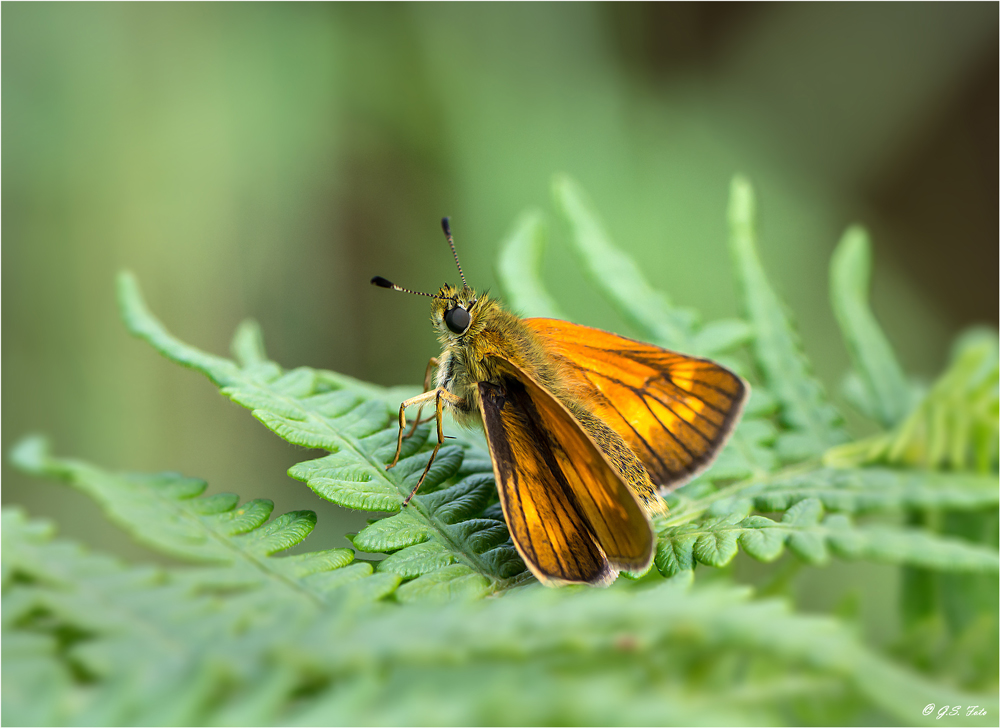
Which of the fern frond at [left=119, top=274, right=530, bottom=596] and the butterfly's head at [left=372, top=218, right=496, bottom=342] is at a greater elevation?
the butterfly's head at [left=372, top=218, right=496, bottom=342]

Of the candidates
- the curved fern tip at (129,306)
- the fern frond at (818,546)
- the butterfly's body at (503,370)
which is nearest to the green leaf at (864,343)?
the fern frond at (818,546)

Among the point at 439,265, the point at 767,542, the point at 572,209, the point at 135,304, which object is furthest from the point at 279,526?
the point at 439,265

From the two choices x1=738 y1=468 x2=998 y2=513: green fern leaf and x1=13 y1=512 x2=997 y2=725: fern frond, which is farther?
x1=738 y1=468 x2=998 y2=513: green fern leaf

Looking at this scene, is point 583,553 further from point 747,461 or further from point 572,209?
point 572,209

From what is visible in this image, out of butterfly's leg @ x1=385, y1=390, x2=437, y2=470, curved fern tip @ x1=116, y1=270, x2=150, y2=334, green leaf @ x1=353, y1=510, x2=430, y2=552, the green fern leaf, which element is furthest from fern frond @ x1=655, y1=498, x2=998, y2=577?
curved fern tip @ x1=116, y1=270, x2=150, y2=334

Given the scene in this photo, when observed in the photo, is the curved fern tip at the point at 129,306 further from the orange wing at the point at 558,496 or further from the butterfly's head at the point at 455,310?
the orange wing at the point at 558,496

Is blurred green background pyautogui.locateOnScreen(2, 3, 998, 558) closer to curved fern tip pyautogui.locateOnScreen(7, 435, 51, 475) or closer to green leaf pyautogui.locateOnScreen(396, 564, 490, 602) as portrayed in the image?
green leaf pyautogui.locateOnScreen(396, 564, 490, 602)

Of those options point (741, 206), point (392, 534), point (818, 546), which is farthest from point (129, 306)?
point (741, 206)
